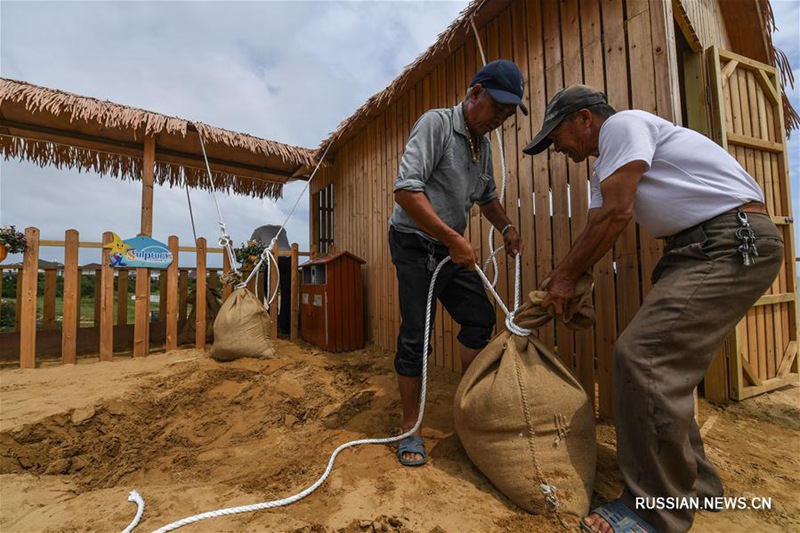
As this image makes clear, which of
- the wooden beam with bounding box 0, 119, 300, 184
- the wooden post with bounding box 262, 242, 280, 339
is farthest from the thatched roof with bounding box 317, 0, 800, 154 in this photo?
the wooden post with bounding box 262, 242, 280, 339

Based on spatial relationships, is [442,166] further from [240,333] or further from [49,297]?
[49,297]

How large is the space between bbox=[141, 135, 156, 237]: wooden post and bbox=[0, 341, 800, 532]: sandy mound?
192 cm

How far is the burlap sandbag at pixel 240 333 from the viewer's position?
11.1 feet

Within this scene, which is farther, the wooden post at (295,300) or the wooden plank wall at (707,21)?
the wooden post at (295,300)

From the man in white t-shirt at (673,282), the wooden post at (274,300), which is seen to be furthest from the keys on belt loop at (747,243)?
the wooden post at (274,300)

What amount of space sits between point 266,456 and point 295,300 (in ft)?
10.4

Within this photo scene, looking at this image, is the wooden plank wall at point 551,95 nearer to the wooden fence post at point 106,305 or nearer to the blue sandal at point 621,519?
the blue sandal at point 621,519

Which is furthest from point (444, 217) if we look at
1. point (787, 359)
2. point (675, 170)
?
point (787, 359)

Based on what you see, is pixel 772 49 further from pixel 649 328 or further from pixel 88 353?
pixel 88 353

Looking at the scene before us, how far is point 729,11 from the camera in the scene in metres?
3.35

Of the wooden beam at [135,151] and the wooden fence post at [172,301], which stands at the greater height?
the wooden beam at [135,151]

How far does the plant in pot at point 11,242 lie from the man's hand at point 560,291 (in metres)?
4.88

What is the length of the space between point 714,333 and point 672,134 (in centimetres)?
73

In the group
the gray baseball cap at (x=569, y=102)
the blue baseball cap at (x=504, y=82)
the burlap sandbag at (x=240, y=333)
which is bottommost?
the burlap sandbag at (x=240, y=333)
